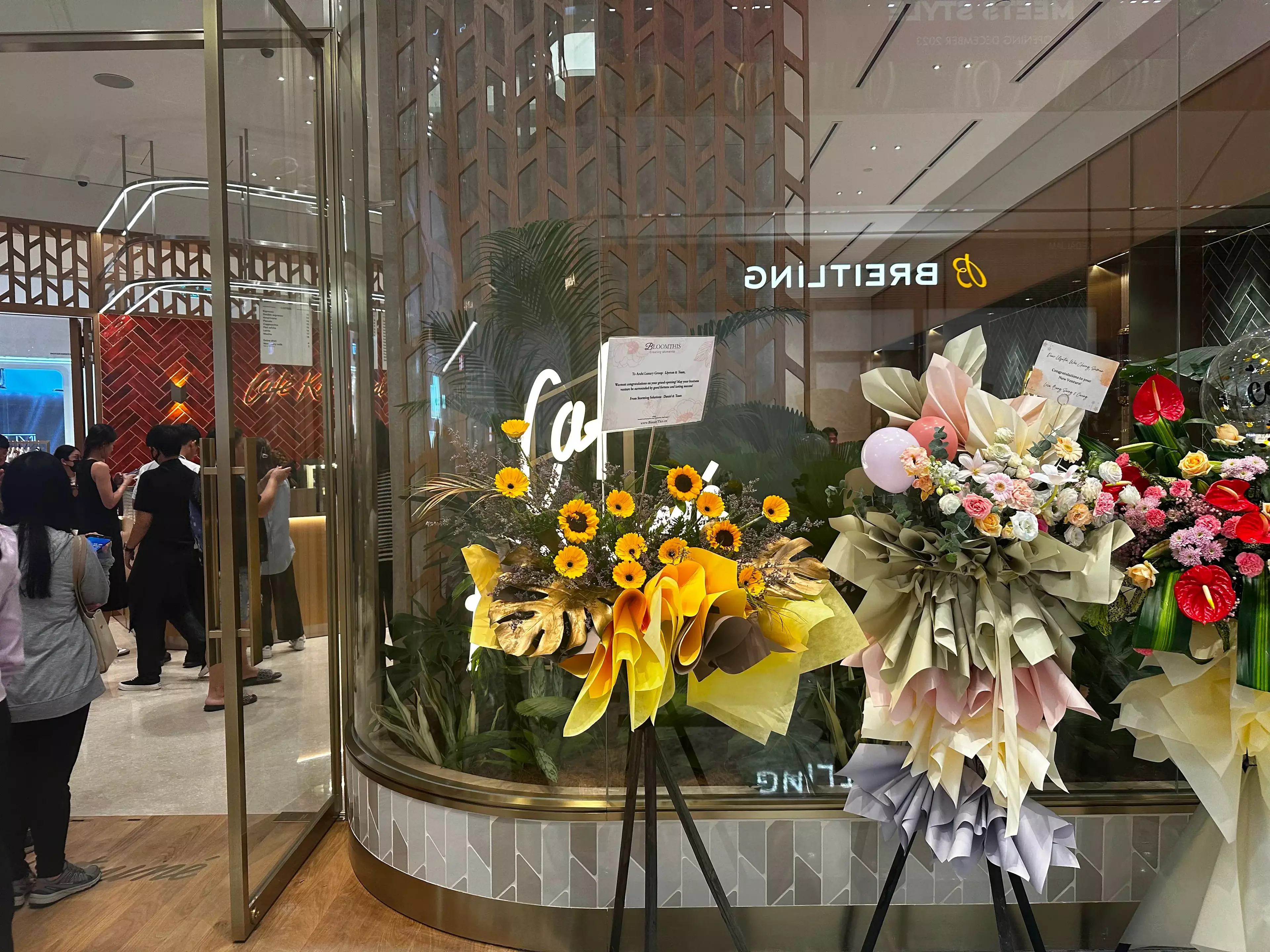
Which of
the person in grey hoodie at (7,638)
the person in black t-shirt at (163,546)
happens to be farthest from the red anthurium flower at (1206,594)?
the person in black t-shirt at (163,546)

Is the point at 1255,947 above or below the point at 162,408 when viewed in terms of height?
below

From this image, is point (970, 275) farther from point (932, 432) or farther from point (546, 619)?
point (546, 619)

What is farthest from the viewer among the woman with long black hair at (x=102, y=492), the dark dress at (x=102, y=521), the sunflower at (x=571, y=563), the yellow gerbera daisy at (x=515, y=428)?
the woman with long black hair at (x=102, y=492)

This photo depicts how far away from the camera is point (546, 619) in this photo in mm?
1572

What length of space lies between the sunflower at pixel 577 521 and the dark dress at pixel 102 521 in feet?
7.58

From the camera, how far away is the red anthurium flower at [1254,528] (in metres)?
1.58

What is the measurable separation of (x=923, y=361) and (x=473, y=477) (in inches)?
51.0

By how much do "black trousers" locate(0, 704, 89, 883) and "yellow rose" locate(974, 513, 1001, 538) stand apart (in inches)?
105

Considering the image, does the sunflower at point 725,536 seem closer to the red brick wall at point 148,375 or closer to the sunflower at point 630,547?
the sunflower at point 630,547

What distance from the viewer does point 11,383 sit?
331cm

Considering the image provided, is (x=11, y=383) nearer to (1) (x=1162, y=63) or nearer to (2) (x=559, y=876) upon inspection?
(2) (x=559, y=876)

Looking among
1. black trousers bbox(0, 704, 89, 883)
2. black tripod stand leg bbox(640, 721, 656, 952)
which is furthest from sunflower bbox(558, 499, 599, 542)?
black trousers bbox(0, 704, 89, 883)

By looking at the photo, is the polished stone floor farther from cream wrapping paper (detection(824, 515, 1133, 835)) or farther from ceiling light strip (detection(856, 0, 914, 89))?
ceiling light strip (detection(856, 0, 914, 89))

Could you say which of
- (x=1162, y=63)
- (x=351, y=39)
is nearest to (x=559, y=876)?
(x=351, y=39)
